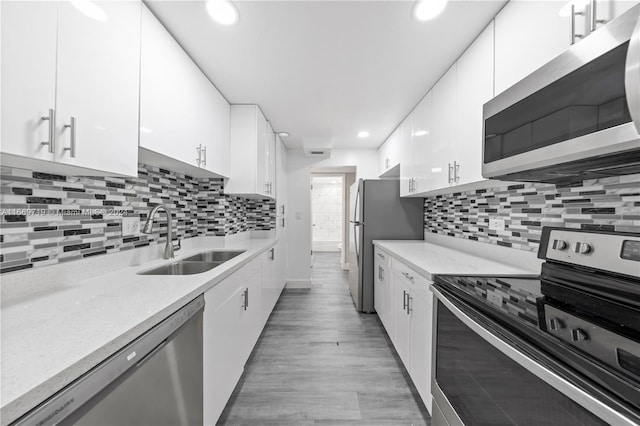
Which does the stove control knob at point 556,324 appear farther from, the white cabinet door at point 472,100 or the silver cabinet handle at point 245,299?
the silver cabinet handle at point 245,299

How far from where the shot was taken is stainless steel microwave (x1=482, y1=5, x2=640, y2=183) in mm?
647

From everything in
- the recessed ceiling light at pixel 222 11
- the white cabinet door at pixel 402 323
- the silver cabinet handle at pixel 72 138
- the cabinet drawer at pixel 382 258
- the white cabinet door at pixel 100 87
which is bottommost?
the white cabinet door at pixel 402 323

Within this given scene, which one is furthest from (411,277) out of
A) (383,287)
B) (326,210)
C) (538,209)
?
(326,210)

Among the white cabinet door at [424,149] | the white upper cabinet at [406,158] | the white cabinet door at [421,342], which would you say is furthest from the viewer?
the white upper cabinet at [406,158]

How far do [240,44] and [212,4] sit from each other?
304 mm

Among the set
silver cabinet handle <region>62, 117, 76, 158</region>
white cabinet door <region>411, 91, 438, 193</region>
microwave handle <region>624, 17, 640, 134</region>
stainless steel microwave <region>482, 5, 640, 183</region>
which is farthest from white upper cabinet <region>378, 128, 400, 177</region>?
silver cabinet handle <region>62, 117, 76, 158</region>

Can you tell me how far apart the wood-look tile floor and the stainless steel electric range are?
0.50 m

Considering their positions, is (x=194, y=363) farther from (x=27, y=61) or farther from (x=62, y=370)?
(x=27, y=61)

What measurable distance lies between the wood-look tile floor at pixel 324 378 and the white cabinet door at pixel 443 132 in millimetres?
1470

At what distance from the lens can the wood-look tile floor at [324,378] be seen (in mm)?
1537

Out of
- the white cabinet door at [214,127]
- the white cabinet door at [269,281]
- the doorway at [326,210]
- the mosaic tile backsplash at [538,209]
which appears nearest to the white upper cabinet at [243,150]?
the white cabinet door at [214,127]

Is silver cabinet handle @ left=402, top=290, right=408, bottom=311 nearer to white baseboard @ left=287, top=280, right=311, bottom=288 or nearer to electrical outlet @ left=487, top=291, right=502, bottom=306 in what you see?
electrical outlet @ left=487, top=291, right=502, bottom=306

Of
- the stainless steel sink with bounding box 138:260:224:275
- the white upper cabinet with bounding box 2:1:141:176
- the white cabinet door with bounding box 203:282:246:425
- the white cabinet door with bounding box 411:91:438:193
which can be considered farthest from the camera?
the white cabinet door with bounding box 411:91:438:193

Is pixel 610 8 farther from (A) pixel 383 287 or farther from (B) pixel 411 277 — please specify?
(A) pixel 383 287
